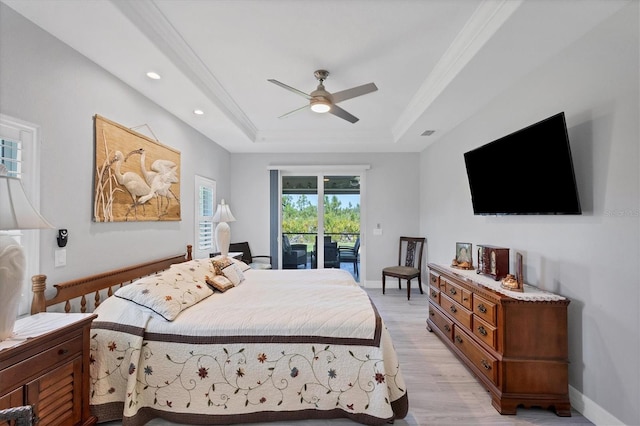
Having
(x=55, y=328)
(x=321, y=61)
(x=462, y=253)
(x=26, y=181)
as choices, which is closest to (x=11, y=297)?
(x=55, y=328)

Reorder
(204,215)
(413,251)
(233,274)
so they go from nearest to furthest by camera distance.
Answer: (233,274)
(204,215)
(413,251)

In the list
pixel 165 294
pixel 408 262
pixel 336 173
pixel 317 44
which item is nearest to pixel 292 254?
pixel 336 173

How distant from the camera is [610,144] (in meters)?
1.90

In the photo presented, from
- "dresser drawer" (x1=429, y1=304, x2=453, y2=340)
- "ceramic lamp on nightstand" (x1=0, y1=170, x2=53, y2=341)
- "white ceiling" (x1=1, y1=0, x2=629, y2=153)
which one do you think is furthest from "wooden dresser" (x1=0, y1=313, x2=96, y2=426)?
"dresser drawer" (x1=429, y1=304, x2=453, y2=340)

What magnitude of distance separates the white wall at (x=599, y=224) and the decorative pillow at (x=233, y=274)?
110 inches

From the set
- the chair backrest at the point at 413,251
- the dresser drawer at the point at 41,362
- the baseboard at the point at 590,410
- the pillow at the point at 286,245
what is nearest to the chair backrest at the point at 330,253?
the pillow at the point at 286,245

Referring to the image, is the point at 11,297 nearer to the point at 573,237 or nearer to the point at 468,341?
the point at 468,341

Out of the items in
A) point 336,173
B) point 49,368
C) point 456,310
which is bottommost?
point 456,310

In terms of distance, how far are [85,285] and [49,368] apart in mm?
785

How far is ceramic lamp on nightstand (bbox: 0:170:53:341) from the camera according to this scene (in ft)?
4.17

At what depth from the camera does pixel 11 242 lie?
1376mm

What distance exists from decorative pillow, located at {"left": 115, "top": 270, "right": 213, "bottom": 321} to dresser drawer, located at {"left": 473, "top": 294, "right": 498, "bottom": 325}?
235 centimetres

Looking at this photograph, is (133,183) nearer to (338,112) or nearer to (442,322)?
(338,112)

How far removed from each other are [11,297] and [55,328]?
288 millimetres
